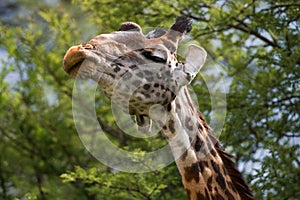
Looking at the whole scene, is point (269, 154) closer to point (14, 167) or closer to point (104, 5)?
point (104, 5)

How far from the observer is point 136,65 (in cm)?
467

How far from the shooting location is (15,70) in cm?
1104

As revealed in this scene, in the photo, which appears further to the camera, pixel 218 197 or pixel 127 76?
pixel 218 197

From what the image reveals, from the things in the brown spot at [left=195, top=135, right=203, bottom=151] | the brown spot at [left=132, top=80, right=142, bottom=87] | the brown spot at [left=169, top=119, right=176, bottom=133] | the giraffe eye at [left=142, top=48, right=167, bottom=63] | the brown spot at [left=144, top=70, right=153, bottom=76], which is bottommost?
the brown spot at [left=195, top=135, right=203, bottom=151]

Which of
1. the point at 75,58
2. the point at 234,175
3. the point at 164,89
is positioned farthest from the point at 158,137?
the point at 75,58

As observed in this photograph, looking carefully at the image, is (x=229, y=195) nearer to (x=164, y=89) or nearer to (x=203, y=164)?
(x=203, y=164)

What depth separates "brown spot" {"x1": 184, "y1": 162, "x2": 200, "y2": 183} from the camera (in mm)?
4871

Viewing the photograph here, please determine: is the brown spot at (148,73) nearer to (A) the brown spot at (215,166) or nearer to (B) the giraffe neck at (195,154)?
(B) the giraffe neck at (195,154)

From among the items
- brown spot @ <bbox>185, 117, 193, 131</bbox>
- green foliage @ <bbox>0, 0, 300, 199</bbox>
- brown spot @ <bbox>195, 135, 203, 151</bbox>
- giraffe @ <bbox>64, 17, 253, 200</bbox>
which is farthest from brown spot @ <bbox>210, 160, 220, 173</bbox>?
green foliage @ <bbox>0, 0, 300, 199</bbox>

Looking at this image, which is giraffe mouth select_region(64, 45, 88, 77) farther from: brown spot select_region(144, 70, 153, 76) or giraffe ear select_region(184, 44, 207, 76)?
giraffe ear select_region(184, 44, 207, 76)

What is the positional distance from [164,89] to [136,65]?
0.77 ft

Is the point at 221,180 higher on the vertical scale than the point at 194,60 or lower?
lower

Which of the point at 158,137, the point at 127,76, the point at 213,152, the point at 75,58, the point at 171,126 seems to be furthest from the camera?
the point at 158,137

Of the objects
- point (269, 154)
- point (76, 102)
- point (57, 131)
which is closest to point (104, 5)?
point (76, 102)
